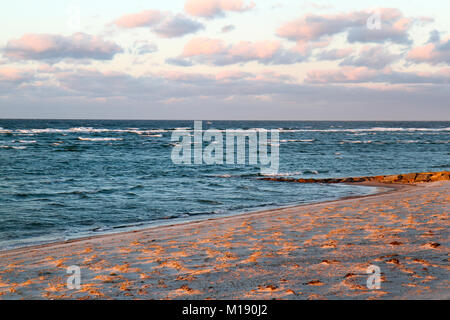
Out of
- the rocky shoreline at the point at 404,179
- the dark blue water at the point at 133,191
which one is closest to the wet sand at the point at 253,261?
the dark blue water at the point at 133,191

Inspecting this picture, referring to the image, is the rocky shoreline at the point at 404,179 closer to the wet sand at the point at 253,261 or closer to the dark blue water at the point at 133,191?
the dark blue water at the point at 133,191

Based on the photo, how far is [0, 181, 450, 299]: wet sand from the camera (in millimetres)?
5273

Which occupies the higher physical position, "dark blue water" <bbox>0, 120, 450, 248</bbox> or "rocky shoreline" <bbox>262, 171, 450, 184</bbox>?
"rocky shoreline" <bbox>262, 171, 450, 184</bbox>

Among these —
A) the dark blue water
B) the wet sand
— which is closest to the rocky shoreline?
the dark blue water

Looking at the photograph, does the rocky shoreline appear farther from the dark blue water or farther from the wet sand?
the wet sand

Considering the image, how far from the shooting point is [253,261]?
6.66 metres

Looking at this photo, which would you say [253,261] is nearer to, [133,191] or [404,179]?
[133,191]

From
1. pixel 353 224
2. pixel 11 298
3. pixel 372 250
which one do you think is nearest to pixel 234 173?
pixel 353 224

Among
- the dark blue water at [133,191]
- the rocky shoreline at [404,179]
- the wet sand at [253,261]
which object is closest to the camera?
the wet sand at [253,261]

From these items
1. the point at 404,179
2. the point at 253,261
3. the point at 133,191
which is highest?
the point at 253,261

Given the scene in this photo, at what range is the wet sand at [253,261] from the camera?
5273mm

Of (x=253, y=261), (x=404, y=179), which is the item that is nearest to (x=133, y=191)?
(x=253, y=261)

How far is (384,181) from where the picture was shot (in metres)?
20.7
